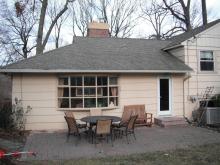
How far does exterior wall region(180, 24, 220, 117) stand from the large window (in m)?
4.23

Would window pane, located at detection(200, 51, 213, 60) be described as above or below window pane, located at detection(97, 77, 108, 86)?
above

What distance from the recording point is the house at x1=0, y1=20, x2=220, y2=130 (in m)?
13.1

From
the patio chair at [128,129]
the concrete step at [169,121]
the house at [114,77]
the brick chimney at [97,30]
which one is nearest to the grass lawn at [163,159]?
the patio chair at [128,129]

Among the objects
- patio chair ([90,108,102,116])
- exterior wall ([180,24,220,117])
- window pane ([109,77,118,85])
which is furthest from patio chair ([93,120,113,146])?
exterior wall ([180,24,220,117])

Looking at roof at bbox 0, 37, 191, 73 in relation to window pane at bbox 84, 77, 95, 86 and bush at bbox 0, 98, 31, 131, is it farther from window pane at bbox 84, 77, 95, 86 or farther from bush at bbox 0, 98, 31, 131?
bush at bbox 0, 98, 31, 131

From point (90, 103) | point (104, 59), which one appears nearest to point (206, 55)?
point (104, 59)

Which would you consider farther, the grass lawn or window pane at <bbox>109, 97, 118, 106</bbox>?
window pane at <bbox>109, 97, 118, 106</bbox>

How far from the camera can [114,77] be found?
14.2 metres

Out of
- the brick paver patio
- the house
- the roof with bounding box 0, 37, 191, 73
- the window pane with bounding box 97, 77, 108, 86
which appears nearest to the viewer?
the brick paver patio

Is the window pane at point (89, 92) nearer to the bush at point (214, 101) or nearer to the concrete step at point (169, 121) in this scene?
the concrete step at point (169, 121)

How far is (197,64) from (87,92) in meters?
6.34

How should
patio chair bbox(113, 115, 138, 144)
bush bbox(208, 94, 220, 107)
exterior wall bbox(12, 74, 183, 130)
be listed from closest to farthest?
patio chair bbox(113, 115, 138, 144) → exterior wall bbox(12, 74, 183, 130) → bush bbox(208, 94, 220, 107)

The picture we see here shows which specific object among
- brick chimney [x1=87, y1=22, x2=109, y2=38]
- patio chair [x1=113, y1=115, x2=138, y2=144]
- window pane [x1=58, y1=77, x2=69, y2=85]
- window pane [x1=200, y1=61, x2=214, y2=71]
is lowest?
patio chair [x1=113, y1=115, x2=138, y2=144]

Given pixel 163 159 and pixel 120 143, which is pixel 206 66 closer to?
pixel 120 143
